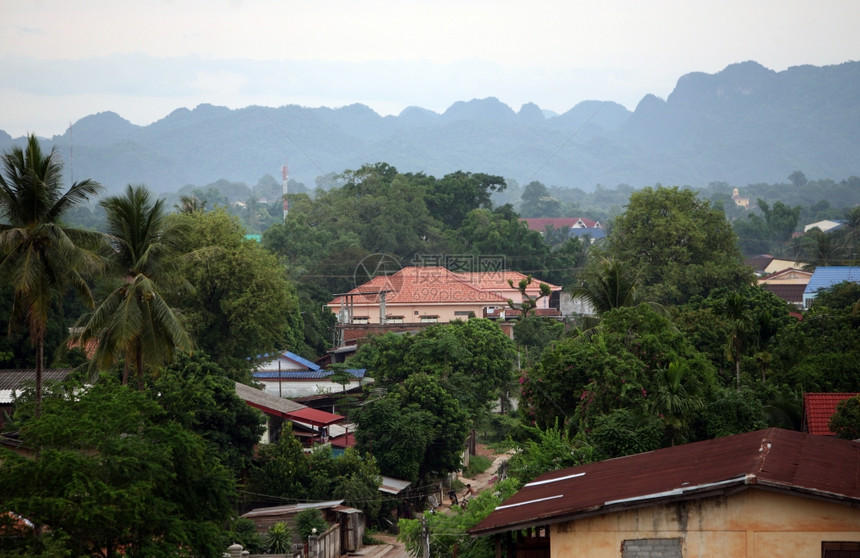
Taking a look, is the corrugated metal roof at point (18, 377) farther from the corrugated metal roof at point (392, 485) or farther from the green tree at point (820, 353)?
the green tree at point (820, 353)

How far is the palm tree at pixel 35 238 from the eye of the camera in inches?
781

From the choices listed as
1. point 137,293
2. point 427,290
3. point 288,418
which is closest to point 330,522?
point 288,418

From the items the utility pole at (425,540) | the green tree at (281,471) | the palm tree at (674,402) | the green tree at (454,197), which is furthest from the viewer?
the green tree at (454,197)

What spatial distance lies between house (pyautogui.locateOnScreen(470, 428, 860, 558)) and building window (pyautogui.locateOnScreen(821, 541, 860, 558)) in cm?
1

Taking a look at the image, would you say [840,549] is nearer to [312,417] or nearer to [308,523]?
[308,523]

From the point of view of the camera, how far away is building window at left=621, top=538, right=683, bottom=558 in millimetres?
12399

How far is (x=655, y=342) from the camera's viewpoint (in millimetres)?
27578

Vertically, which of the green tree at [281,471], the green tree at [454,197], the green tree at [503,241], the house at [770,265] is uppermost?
the green tree at [454,197]

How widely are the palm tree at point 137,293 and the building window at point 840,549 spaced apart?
14474 mm

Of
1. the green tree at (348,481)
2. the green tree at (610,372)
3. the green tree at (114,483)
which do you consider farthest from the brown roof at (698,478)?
the green tree at (348,481)

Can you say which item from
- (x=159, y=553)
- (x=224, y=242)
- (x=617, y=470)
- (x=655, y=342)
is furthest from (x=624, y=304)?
(x=159, y=553)

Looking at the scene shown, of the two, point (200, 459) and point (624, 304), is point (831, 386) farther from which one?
point (200, 459)

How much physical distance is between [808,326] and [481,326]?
44.1 ft

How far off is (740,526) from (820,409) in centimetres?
1303
